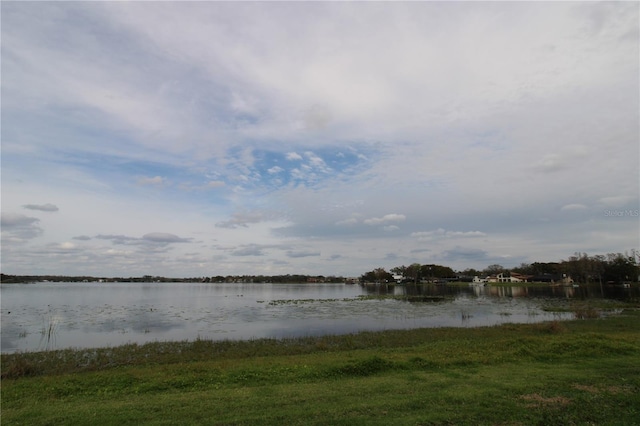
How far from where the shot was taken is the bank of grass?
26.2 ft

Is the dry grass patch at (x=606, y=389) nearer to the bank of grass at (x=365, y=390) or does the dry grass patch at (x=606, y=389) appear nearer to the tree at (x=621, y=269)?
the bank of grass at (x=365, y=390)

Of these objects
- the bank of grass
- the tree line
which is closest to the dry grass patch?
the bank of grass

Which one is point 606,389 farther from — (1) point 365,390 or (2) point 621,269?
(2) point 621,269

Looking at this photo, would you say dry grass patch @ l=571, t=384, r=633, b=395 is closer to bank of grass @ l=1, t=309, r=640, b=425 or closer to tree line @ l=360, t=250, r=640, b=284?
bank of grass @ l=1, t=309, r=640, b=425

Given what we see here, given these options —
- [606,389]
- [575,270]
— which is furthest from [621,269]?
[606,389]

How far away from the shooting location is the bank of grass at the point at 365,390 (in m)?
7.99

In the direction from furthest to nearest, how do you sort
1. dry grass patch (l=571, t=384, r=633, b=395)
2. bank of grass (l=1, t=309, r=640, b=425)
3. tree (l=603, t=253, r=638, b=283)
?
tree (l=603, t=253, r=638, b=283), dry grass patch (l=571, t=384, r=633, b=395), bank of grass (l=1, t=309, r=640, b=425)

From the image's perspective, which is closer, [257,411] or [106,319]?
[257,411]

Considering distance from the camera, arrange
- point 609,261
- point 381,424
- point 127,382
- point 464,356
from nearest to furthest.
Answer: point 381,424, point 127,382, point 464,356, point 609,261

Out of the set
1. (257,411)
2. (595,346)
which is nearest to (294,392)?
(257,411)

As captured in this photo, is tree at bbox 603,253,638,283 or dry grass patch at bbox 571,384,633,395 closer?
dry grass patch at bbox 571,384,633,395

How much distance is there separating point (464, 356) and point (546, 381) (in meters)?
4.51

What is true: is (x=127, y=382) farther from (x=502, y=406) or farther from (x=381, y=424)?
(x=502, y=406)

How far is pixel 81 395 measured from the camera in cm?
1139
